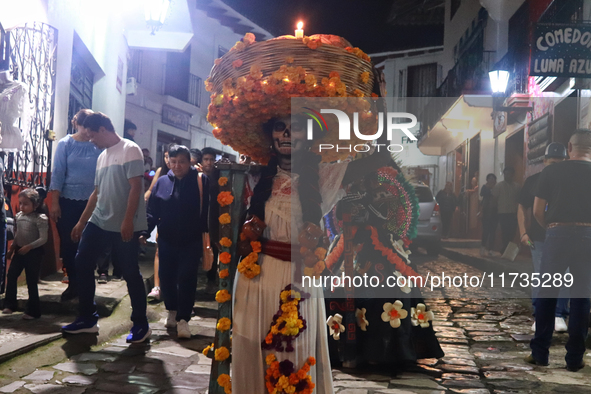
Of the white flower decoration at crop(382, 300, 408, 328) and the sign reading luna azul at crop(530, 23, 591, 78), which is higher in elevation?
the sign reading luna azul at crop(530, 23, 591, 78)

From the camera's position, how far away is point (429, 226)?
44.1ft

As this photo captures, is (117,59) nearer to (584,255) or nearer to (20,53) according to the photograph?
(20,53)

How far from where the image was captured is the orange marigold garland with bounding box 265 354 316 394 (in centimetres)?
260

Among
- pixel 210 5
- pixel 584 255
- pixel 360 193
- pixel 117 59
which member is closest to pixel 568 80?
pixel 584 255

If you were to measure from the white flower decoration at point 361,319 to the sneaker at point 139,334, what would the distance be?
5.77ft

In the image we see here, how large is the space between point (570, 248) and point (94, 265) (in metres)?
3.73

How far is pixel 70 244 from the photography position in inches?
219

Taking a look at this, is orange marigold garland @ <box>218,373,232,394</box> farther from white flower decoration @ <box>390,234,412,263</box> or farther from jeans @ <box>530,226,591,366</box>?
jeans @ <box>530,226,591,366</box>

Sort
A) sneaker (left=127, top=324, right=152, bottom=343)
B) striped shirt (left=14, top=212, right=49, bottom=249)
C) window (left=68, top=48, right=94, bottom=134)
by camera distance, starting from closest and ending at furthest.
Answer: sneaker (left=127, top=324, right=152, bottom=343) → striped shirt (left=14, top=212, right=49, bottom=249) → window (left=68, top=48, right=94, bottom=134)

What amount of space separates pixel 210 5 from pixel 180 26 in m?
6.16

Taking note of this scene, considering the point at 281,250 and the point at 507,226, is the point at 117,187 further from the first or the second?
the point at 507,226

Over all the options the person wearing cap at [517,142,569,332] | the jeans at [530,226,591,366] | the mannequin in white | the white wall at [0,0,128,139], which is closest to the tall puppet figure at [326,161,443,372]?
the jeans at [530,226,591,366]

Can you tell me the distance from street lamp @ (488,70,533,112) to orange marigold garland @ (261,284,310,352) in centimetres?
1013

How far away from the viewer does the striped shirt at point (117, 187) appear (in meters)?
4.56
